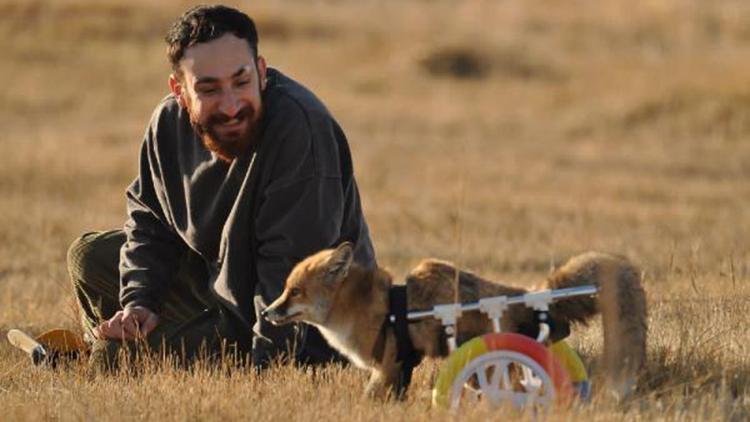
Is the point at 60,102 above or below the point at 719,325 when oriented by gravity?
above

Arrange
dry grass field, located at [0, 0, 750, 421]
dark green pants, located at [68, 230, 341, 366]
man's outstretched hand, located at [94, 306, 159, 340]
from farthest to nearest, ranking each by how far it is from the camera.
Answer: man's outstretched hand, located at [94, 306, 159, 340] → dark green pants, located at [68, 230, 341, 366] → dry grass field, located at [0, 0, 750, 421]

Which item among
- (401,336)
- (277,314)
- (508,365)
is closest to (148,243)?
(277,314)

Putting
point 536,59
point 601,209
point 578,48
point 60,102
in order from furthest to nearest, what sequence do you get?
point 578,48, point 536,59, point 60,102, point 601,209

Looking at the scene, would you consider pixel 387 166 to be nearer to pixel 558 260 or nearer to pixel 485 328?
pixel 558 260

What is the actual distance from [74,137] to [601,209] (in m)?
8.11

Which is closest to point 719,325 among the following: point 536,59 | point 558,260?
point 558,260

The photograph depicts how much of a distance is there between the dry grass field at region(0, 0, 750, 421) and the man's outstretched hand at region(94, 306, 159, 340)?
0.81ft

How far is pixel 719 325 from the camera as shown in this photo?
Answer: 7.32 meters

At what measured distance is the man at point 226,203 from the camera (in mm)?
6629

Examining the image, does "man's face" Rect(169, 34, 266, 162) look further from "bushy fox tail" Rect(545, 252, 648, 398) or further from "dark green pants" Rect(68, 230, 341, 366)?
"bushy fox tail" Rect(545, 252, 648, 398)

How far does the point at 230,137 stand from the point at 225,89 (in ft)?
0.75

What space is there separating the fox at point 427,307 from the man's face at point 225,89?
0.81 metres

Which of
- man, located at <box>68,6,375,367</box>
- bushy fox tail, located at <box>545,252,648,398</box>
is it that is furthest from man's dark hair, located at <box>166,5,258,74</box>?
bushy fox tail, located at <box>545,252,648,398</box>

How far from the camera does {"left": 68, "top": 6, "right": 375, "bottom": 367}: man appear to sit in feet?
21.7
